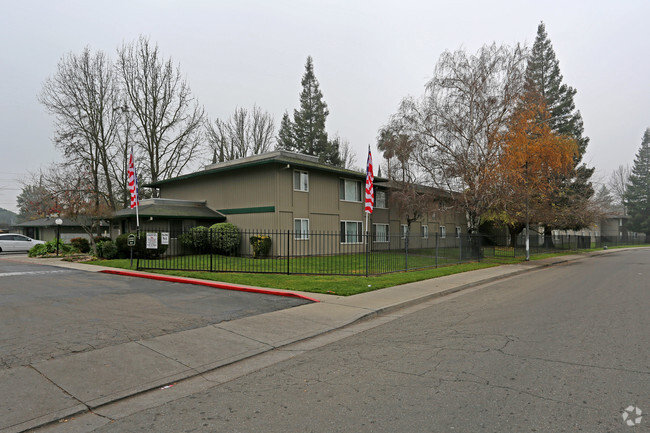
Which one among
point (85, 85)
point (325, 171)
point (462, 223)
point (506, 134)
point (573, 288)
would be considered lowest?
point (573, 288)

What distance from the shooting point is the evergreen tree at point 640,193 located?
7131 cm

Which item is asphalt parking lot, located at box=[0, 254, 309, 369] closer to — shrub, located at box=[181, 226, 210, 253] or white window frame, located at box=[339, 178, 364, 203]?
shrub, located at box=[181, 226, 210, 253]

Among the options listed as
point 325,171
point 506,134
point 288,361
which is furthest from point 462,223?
point 288,361

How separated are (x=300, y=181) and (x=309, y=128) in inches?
1103

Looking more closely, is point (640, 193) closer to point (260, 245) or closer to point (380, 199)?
point (380, 199)

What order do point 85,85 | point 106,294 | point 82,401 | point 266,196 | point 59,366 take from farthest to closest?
point 85,85
point 266,196
point 106,294
point 59,366
point 82,401

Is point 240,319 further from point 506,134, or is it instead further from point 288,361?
point 506,134

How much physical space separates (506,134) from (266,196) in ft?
50.3

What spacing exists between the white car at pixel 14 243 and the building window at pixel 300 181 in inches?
860

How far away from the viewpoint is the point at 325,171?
2594 cm

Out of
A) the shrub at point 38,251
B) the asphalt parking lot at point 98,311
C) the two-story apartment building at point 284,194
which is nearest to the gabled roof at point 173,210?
the two-story apartment building at point 284,194

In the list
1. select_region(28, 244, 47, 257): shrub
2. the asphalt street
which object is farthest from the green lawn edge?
select_region(28, 244, 47, 257): shrub

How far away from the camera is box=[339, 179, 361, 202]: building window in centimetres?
2792

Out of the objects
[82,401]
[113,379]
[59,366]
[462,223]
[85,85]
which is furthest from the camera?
[462,223]
